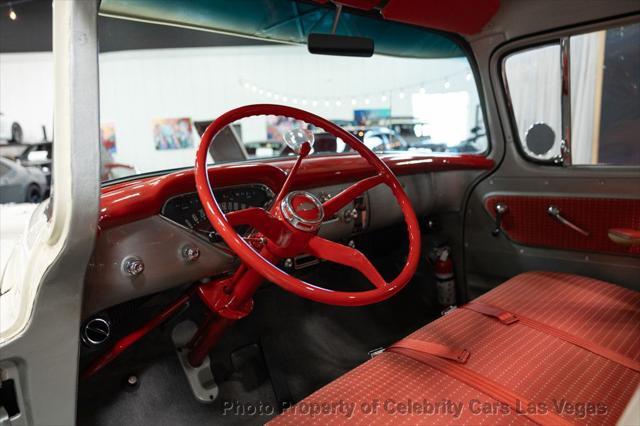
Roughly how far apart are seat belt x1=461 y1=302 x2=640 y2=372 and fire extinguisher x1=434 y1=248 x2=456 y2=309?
29.0 inches

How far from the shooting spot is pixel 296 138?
1294 mm

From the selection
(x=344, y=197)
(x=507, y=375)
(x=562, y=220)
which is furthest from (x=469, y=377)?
(x=562, y=220)

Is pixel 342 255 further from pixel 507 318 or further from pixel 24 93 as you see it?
pixel 24 93

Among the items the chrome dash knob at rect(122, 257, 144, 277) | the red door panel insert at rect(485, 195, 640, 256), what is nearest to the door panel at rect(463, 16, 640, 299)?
the red door panel insert at rect(485, 195, 640, 256)

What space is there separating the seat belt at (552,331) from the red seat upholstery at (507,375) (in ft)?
0.06

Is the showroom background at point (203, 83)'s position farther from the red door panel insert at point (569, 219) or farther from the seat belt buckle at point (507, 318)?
the seat belt buckle at point (507, 318)

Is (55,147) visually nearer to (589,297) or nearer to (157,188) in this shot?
(157,188)

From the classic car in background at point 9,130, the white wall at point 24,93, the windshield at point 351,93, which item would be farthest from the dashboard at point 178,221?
the classic car in background at point 9,130

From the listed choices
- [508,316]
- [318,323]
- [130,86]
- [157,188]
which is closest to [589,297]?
[508,316]

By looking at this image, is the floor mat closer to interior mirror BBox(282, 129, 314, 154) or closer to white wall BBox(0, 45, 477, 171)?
interior mirror BBox(282, 129, 314, 154)

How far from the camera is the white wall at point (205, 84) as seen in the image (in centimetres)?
260

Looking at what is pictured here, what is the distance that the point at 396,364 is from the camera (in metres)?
1.24

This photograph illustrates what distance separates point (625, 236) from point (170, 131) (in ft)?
20.7

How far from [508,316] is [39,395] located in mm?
1357
